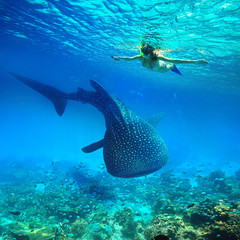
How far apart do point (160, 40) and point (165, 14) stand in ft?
14.9

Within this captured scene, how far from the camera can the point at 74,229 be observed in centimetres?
743

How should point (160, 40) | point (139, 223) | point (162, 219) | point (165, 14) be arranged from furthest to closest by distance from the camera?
point (160, 40) → point (165, 14) → point (139, 223) → point (162, 219)

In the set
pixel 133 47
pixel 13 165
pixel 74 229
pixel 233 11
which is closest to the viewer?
pixel 74 229

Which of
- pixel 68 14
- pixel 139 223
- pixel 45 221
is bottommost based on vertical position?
pixel 45 221

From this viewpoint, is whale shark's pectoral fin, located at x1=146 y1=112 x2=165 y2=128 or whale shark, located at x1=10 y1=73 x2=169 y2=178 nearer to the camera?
whale shark, located at x1=10 y1=73 x2=169 y2=178

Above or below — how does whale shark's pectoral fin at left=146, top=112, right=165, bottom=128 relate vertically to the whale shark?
below

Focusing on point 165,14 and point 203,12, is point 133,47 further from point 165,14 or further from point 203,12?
point 203,12

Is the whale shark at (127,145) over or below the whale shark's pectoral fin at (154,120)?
over

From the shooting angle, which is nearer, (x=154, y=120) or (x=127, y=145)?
(x=127, y=145)

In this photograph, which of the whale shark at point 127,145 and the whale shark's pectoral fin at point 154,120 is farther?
the whale shark's pectoral fin at point 154,120

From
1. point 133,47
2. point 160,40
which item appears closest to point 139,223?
point 160,40

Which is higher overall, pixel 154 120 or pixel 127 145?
pixel 127 145

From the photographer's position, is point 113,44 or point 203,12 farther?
point 113,44

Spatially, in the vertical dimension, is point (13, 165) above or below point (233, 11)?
below
